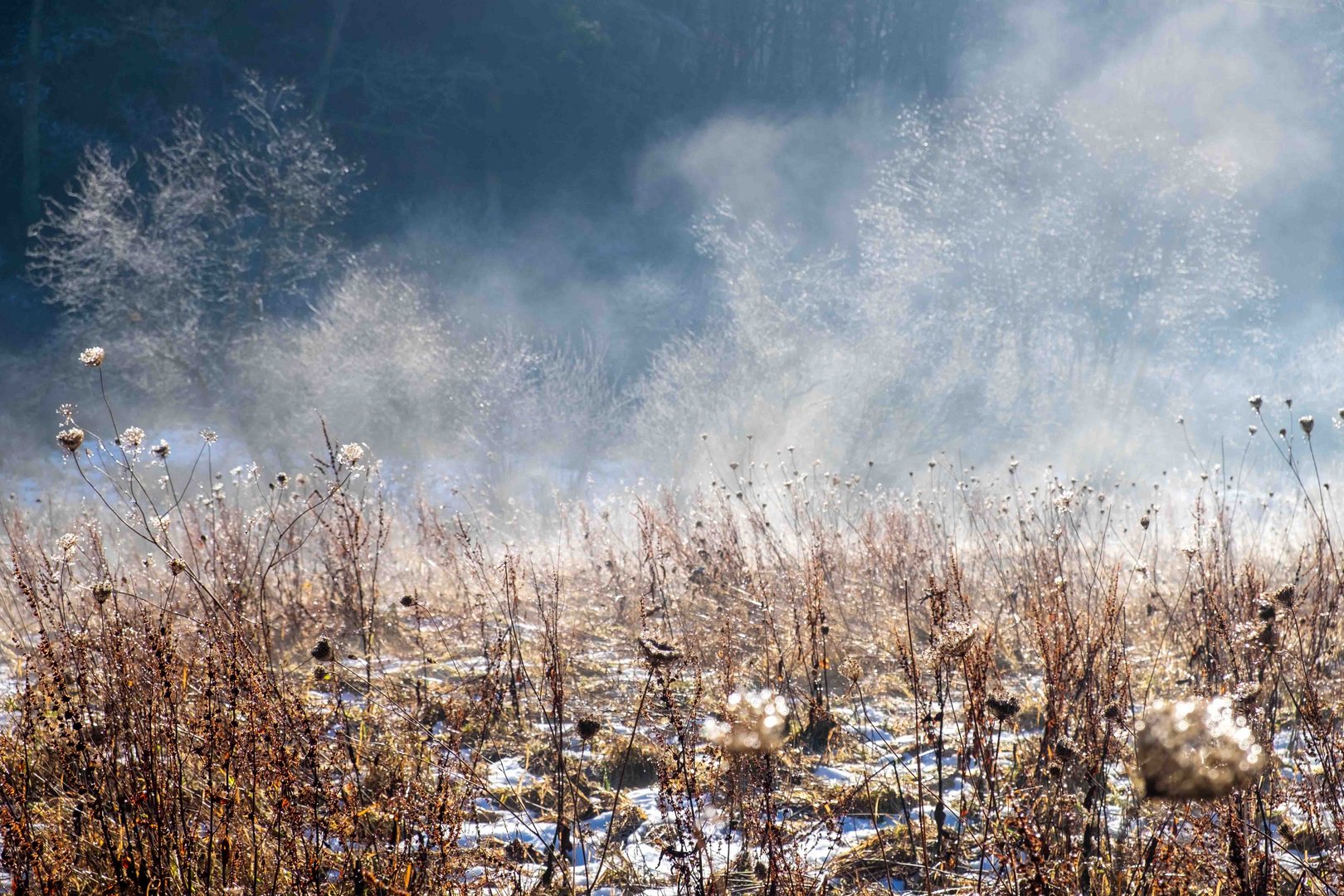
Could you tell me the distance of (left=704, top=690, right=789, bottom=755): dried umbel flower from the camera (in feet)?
4.54

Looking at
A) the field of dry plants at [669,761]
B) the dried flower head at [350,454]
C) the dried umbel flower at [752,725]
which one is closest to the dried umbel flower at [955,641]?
the field of dry plants at [669,761]

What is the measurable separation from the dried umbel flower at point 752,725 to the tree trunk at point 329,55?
1253 inches

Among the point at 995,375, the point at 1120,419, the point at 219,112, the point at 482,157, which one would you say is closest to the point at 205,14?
the point at 219,112

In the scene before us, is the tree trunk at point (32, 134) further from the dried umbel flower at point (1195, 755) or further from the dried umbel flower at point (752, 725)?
the dried umbel flower at point (1195, 755)

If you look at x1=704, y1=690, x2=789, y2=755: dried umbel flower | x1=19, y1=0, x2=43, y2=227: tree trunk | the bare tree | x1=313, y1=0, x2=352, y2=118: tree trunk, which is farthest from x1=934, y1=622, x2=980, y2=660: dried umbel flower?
x1=313, y1=0, x2=352, y2=118: tree trunk

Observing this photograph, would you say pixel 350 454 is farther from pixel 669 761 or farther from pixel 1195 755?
pixel 1195 755

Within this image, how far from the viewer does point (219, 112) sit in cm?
2819

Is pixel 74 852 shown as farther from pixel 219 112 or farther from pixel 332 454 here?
pixel 219 112

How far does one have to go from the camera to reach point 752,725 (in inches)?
56.7

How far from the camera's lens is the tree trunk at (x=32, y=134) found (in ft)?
78.9

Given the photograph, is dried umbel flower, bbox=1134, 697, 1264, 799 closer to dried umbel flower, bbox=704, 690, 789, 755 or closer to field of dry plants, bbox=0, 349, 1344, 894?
field of dry plants, bbox=0, 349, 1344, 894

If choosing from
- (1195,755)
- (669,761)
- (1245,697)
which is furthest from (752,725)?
(1245,697)

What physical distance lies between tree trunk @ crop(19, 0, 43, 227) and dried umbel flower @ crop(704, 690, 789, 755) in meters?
28.2

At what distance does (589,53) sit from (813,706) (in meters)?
35.6
